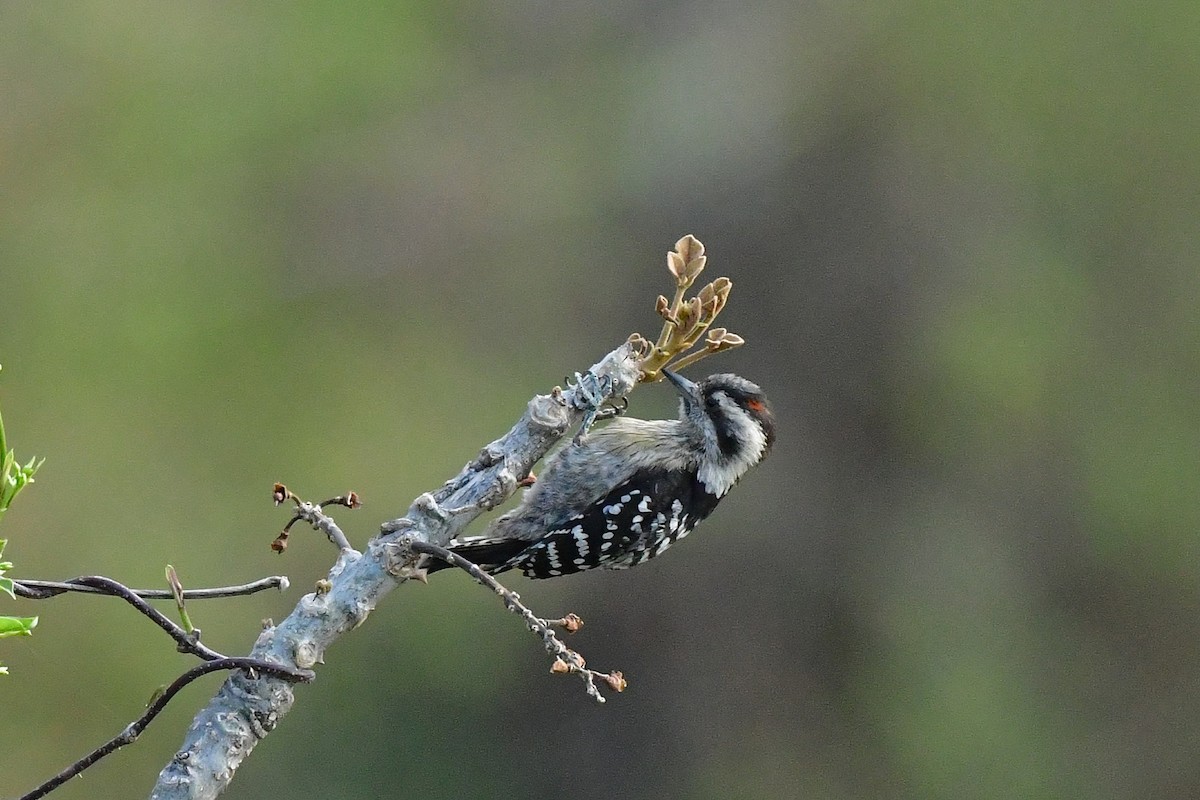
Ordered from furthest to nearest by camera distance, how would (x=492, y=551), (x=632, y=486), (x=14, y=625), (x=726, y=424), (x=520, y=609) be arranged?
(x=726, y=424), (x=632, y=486), (x=492, y=551), (x=520, y=609), (x=14, y=625)

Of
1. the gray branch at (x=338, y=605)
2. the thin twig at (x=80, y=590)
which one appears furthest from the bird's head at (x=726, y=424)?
the thin twig at (x=80, y=590)

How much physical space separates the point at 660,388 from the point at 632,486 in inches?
161

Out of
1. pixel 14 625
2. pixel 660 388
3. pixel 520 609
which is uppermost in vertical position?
pixel 660 388

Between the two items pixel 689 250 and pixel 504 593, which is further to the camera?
pixel 689 250

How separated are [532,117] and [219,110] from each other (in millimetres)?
2434

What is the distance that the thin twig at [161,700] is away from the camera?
4.71ft

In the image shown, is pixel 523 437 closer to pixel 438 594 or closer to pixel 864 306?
pixel 438 594

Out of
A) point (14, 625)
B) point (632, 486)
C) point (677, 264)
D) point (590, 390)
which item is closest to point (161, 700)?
point (14, 625)

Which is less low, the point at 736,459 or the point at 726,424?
the point at 726,424

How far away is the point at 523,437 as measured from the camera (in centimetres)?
188

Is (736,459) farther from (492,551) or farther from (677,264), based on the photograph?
(677,264)

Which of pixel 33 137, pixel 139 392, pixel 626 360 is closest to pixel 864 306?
pixel 139 392

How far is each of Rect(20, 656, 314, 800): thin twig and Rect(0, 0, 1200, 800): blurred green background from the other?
5.36 meters

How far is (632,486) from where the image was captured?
134 inches
